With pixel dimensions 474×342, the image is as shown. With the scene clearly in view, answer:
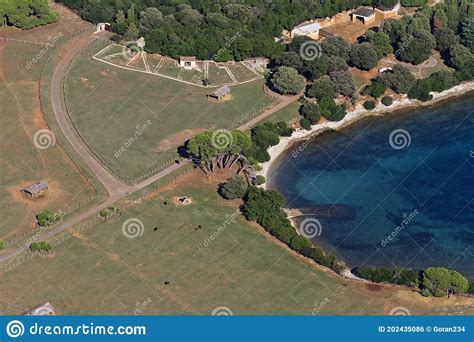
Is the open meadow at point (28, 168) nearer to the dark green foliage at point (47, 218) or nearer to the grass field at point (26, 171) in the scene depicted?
the grass field at point (26, 171)

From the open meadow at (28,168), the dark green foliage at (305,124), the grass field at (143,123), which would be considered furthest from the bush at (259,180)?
the open meadow at (28,168)

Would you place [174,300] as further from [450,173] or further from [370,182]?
[450,173]

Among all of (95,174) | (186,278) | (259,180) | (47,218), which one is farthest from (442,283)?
(95,174)

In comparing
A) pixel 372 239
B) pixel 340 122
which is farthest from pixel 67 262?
pixel 340 122

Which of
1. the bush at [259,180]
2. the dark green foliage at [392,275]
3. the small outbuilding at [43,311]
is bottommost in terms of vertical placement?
the bush at [259,180]

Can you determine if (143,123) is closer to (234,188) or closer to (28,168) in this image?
(28,168)

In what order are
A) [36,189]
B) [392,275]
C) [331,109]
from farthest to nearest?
[331,109], [36,189], [392,275]
